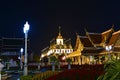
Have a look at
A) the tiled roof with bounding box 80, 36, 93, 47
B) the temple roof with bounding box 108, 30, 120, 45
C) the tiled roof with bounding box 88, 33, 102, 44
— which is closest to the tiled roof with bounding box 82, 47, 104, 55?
the tiled roof with bounding box 80, 36, 93, 47

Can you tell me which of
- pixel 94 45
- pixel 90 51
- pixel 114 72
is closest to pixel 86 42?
pixel 94 45

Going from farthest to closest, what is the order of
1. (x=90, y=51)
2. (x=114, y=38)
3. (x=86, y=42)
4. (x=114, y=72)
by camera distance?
(x=86, y=42) → (x=90, y=51) → (x=114, y=38) → (x=114, y=72)

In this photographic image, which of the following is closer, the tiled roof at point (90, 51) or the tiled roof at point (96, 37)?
the tiled roof at point (90, 51)

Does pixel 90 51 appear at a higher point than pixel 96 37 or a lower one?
lower

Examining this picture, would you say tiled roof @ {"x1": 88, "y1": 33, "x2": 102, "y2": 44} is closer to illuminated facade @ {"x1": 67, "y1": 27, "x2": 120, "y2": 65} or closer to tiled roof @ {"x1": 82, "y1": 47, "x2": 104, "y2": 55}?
illuminated facade @ {"x1": 67, "y1": 27, "x2": 120, "y2": 65}

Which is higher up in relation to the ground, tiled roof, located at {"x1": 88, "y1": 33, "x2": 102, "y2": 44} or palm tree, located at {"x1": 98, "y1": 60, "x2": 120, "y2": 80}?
tiled roof, located at {"x1": 88, "y1": 33, "x2": 102, "y2": 44}

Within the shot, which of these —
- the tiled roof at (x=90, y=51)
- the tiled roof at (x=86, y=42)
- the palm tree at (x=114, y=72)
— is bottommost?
the palm tree at (x=114, y=72)

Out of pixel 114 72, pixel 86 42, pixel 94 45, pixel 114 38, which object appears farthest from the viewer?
pixel 86 42

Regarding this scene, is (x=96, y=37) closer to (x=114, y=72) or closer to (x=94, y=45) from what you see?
(x=94, y=45)

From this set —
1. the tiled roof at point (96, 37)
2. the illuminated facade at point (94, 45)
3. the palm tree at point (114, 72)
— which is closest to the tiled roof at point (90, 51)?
the illuminated facade at point (94, 45)

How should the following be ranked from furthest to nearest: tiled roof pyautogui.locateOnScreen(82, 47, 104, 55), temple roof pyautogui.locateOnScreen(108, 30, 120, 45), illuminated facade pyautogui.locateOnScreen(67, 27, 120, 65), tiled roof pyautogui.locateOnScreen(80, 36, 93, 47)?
tiled roof pyautogui.locateOnScreen(80, 36, 93, 47), tiled roof pyautogui.locateOnScreen(82, 47, 104, 55), illuminated facade pyautogui.locateOnScreen(67, 27, 120, 65), temple roof pyautogui.locateOnScreen(108, 30, 120, 45)

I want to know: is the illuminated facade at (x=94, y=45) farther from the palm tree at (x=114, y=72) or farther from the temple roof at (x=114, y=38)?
the palm tree at (x=114, y=72)

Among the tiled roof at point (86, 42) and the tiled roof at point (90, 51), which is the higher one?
the tiled roof at point (86, 42)

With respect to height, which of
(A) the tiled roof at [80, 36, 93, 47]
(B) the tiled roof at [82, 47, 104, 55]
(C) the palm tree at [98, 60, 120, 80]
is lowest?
(C) the palm tree at [98, 60, 120, 80]
